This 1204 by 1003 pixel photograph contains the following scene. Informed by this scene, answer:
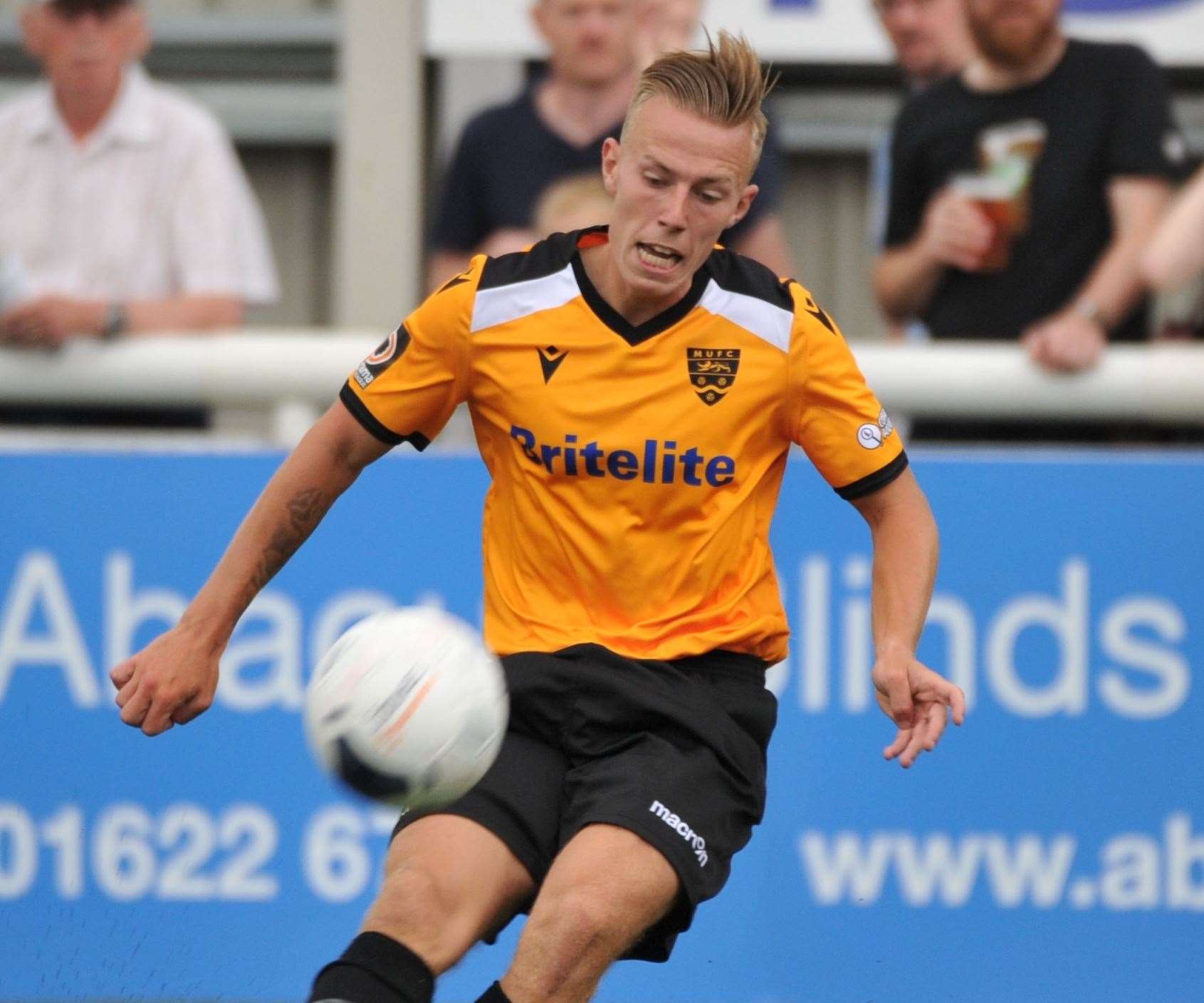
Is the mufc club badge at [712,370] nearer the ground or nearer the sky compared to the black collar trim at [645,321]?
nearer the ground

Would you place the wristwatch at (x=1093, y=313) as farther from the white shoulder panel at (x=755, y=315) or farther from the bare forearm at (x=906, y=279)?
the white shoulder panel at (x=755, y=315)

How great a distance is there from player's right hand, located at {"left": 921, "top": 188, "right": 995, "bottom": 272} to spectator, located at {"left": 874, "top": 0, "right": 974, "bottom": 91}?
1.56ft

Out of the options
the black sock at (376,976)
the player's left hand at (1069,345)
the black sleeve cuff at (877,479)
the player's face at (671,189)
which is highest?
the player's left hand at (1069,345)

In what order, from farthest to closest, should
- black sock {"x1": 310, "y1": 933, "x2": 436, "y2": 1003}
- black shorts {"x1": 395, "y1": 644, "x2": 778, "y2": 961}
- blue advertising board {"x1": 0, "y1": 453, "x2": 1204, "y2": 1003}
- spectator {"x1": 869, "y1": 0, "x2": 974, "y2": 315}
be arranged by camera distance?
1. spectator {"x1": 869, "y1": 0, "x2": 974, "y2": 315}
2. blue advertising board {"x1": 0, "y1": 453, "x2": 1204, "y2": 1003}
3. black shorts {"x1": 395, "y1": 644, "x2": 778, "y2": 961}
4. black sock {"x1": 310, "y1": 933, "x2": 436, "y2": 1003}

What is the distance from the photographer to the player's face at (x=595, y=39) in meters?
6.46

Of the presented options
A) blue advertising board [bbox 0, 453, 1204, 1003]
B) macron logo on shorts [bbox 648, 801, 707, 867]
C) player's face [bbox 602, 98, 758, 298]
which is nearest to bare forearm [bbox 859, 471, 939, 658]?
macron logo on shorts [bbox 648, 801, 707, 867]

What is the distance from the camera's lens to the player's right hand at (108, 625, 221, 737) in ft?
13.3

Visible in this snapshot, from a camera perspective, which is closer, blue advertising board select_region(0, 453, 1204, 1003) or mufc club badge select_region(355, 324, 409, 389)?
mufc club badge select_region(355, 324, 409, 389)

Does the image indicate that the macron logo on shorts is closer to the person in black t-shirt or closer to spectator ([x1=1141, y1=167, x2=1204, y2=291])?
the person in black t-shirt

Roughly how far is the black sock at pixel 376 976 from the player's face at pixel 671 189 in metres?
1.37

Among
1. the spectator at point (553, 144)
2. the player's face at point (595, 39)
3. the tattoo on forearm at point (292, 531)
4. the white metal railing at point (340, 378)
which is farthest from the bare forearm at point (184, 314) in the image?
the tattoo on forearm at point (292, 531)

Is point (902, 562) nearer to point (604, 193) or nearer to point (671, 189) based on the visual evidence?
point (671, 189)

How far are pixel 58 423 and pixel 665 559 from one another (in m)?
3.14

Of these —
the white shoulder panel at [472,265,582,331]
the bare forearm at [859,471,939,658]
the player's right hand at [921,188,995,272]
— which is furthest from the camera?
the player's right hand at [921,188,995,272]
